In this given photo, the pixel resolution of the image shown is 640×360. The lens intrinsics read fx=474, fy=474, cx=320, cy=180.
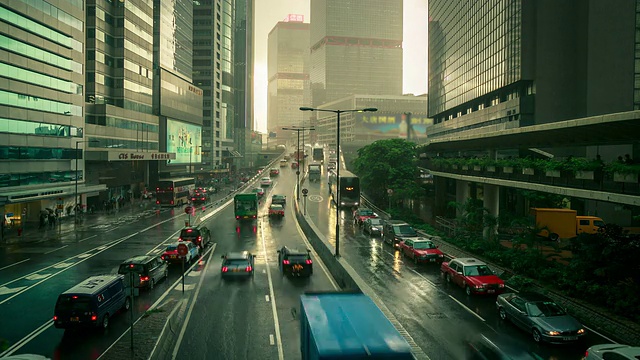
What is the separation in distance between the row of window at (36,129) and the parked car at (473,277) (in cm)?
4718

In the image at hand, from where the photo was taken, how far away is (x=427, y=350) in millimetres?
16828

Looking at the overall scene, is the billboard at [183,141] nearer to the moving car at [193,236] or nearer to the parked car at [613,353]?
the moving car at [193,236]

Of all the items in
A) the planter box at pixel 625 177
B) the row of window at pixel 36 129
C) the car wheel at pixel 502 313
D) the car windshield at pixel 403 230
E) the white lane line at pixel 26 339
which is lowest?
the white lane line at pixel 26 339

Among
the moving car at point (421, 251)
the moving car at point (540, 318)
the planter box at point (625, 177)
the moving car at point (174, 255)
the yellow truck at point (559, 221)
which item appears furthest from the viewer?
the yellow truck at point (559, 221)

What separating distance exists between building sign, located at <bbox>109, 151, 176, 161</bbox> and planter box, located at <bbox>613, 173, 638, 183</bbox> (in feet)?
217

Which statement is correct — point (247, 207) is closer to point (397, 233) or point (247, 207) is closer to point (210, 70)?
point (397, 233)

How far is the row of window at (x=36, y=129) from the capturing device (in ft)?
163

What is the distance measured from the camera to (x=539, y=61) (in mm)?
69312

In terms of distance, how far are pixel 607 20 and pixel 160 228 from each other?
56015 millimetres

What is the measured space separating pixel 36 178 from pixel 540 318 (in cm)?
5487

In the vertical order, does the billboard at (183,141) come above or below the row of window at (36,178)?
above

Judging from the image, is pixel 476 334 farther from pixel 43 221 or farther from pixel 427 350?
pixel 43 221

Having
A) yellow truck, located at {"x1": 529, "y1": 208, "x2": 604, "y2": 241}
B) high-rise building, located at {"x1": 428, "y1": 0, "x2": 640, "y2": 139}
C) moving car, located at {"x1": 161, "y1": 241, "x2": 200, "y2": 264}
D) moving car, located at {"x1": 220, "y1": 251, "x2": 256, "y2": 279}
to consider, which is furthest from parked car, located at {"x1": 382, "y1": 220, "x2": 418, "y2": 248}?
high-rise building, located at {"x1": 428, "y1": 0, "x2": 640, "y2": 139}

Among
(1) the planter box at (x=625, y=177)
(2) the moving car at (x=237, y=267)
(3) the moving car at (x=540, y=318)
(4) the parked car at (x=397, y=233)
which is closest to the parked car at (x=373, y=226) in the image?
(4) the parked car at (x=397, y=233)
